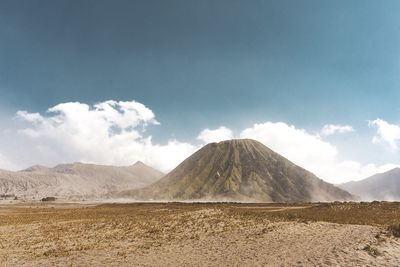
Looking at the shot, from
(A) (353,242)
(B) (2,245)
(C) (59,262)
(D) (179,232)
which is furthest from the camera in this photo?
(D) (179,232)

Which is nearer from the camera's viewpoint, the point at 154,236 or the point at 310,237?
the point at 310,237

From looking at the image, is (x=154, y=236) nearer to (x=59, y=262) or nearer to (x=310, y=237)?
(x=59, y=262)

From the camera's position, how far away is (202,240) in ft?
108

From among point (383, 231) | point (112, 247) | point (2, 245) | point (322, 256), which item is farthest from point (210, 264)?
point (2, 245)

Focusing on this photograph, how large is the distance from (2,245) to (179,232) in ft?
58.6

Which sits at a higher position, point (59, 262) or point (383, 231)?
point (383, 231)

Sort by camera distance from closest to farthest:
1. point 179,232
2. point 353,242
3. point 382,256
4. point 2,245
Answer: point 382,256
point 353,242
point 2,245
point 179,232

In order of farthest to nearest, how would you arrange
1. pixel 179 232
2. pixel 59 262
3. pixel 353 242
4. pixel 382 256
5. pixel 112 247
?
pixel 179 232
pixel 112 247
pixel 353 242
pixel 59 262
pixel 382 256

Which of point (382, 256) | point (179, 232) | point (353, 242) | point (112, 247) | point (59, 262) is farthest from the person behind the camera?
point (179, 232)

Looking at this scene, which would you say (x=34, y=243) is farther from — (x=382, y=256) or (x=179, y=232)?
(x=382, y=256)

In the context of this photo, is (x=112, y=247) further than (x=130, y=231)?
No

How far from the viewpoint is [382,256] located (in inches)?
920

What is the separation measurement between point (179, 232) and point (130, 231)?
6403 mm

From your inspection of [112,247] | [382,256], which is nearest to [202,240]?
[112,247]
